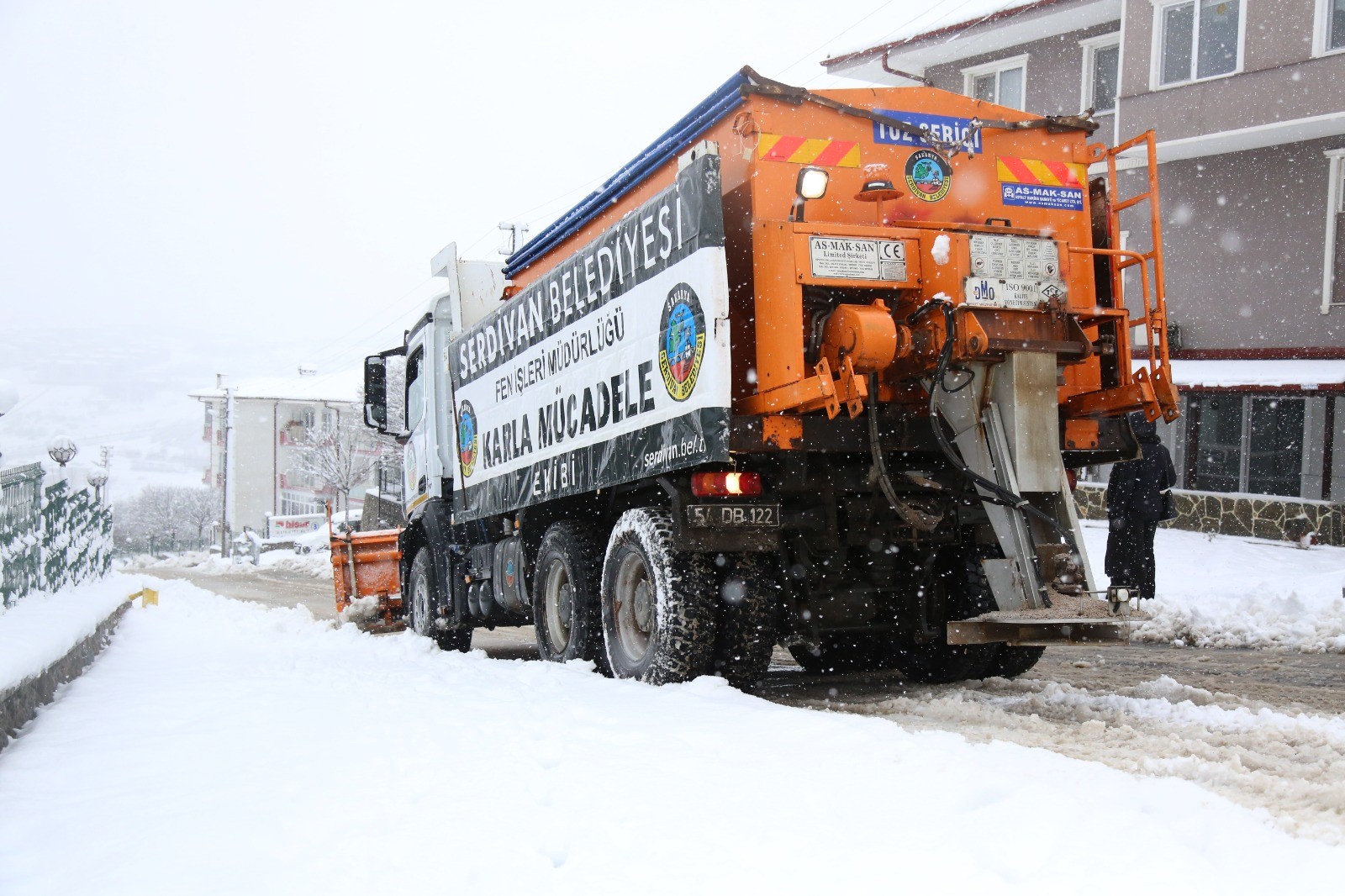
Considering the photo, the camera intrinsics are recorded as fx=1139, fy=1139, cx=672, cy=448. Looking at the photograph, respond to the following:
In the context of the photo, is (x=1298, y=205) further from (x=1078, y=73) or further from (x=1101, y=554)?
(x=1101, y=554)

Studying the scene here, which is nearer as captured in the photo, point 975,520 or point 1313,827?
point 1313,827

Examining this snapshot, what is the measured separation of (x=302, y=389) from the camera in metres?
78.1

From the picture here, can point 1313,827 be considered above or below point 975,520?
below

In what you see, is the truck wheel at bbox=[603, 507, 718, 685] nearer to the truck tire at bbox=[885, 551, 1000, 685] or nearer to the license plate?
the license plate

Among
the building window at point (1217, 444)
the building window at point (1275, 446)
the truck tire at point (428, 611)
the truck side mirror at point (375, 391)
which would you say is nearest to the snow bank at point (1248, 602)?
the building window at point (1275, 446)

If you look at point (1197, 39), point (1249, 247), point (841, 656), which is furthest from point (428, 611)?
point (1197, 39)

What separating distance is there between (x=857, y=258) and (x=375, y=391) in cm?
791

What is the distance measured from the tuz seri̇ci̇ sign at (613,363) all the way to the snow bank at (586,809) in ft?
5.32

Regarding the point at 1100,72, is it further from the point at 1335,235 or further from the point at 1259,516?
the point at 1259,516

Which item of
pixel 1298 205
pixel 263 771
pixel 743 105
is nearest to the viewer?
pixel 263 771

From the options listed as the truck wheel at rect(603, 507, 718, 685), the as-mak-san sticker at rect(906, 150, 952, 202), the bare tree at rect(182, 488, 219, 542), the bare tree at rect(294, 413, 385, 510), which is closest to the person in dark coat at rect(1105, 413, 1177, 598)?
the as-mak-san sticker at rect(906, 150, 952, 202)

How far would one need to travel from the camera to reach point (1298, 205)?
1795cm

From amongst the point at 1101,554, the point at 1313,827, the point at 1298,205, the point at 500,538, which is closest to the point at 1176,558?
the point at 1101,554

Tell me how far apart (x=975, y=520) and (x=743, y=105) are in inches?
101
